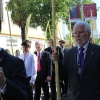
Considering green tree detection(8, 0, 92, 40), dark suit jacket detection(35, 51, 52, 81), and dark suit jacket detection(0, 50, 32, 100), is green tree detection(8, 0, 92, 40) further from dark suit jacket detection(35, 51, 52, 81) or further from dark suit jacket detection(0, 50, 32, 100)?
dark suit jacket detection(0, 50, 32, 100)

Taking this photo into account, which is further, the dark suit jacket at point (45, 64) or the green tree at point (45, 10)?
the green tree at point (45, 10)

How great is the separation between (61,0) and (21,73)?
1707cm

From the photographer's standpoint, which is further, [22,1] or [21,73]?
[22,1]

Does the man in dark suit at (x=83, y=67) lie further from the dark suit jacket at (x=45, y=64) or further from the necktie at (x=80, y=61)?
the dark suit jacket at (x=45, y=64)

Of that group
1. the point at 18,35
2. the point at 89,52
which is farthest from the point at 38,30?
the point at 89,52

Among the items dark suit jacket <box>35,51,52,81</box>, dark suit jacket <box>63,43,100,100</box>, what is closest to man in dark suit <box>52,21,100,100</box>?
dark suit jacket <box>63,43,100,100</box>

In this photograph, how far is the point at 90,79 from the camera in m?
3.77

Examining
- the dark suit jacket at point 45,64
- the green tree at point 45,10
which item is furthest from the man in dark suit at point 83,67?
the green tree at point 45,10

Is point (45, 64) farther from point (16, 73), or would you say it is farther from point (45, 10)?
point (45, 10)

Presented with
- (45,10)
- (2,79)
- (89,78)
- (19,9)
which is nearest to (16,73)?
(2,79)

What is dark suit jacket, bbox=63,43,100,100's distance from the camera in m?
3.77

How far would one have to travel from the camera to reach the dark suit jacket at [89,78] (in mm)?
3766

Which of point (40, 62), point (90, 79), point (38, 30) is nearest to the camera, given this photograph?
point (90, 79)

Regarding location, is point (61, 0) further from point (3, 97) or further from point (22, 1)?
point (3, 97)
